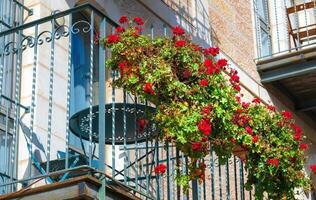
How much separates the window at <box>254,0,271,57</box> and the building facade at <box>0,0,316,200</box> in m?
0.02

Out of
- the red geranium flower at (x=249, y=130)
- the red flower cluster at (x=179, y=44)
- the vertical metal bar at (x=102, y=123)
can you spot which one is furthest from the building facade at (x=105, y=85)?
the red flower cluster at (x=179, y=44)

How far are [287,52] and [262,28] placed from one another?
0.59 metres

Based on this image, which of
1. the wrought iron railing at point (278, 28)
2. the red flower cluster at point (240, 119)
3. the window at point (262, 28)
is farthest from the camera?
the wrought iron railing at point (278, 28)

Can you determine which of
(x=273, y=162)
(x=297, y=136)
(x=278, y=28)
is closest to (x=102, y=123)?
(x=273, y=162)

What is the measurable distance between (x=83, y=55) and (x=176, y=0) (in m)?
2.03

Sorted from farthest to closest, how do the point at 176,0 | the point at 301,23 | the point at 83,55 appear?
the point at 301,23
the point at 176,0
the point at 83,55

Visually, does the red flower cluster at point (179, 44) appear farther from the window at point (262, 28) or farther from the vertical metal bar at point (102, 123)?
the window at point (262, 28)

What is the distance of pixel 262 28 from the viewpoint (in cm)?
1200

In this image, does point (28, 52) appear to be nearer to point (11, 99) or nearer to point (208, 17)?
point (11, 99)

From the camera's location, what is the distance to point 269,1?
12.3 m

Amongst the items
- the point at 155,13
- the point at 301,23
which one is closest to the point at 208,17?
the point at 155,13

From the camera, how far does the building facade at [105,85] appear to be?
5812mm

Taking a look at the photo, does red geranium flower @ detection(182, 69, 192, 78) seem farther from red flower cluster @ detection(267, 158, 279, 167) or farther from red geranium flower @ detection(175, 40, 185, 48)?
red flower cluster @ detection(267, 158, 279, 167)

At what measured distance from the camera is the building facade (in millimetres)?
5812
